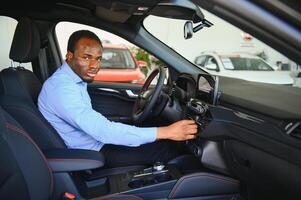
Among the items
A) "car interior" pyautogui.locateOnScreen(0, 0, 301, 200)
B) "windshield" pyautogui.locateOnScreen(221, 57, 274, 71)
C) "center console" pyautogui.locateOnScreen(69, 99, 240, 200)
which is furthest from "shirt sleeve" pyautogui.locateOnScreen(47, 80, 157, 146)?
"windshield" pyautogui.locateOnScreen(221, 57, 274, 71)

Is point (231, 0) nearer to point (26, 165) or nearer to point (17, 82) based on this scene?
point (26, 165)

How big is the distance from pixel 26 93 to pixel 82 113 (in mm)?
353

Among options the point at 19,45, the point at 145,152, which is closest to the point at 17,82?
the point at 19,45

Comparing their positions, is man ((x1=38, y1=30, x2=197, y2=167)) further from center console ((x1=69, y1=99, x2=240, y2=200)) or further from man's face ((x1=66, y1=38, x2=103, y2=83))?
center console ((x1=69, y1=99, x2=240, y2=200))

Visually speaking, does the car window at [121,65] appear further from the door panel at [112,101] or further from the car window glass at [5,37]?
the car window glass at [5,37]

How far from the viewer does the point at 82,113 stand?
2051 millimetres

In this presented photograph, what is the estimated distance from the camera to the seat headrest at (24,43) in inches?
87.6

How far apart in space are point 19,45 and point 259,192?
1593 mm

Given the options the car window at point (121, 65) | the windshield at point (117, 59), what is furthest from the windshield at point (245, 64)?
the windshield at point (117, 59)

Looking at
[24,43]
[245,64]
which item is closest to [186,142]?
[24,43]


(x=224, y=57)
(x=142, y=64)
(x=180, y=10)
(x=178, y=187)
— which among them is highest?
(x=180, y=10)

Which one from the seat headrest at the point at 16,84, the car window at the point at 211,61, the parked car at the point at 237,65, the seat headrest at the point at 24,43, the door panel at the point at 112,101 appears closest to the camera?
the seat headrest at the point at 16,84

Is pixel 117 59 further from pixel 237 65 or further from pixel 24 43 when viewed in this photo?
pixel 24 43

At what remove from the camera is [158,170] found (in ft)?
7.52
